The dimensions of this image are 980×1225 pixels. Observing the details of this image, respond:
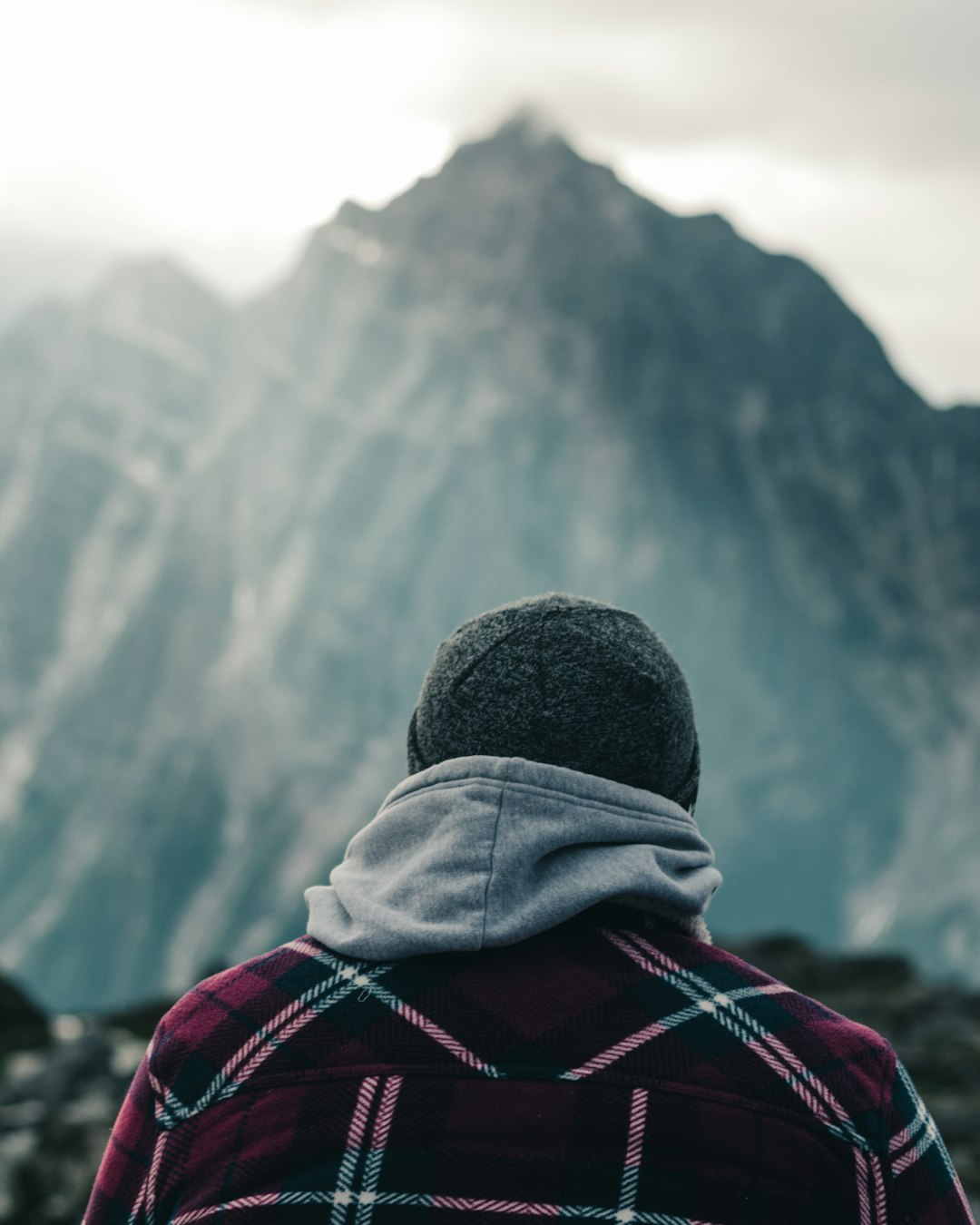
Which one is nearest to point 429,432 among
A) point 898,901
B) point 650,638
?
point 898,901

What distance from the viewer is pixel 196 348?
16512cm

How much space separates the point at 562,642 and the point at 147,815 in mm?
140143

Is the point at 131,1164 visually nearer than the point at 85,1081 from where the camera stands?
Yes

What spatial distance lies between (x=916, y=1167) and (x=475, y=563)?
13095 cm

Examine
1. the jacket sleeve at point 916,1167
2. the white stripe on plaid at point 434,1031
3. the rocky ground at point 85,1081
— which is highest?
the white stripe on plaid at point 434,1031

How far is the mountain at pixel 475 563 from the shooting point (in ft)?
413

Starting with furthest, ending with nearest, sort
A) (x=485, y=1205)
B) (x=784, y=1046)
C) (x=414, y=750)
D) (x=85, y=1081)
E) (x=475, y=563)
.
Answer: (x=475, y=563) → (x=85, y=1081) → (x=414, y=750) → (x=784, y=1046) → (x=485, y=1205)

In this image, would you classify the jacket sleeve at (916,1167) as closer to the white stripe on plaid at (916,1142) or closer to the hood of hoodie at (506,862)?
the white stripe on plaid at (916,1142)

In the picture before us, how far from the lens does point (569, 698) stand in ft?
6.73

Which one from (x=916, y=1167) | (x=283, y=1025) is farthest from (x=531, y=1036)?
(x=916, y=1167)

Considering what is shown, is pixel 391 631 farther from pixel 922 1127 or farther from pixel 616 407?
pixel 922 1127

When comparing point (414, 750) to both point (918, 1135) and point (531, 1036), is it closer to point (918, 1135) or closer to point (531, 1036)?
point (531, 1036)

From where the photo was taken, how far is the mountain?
12600cm

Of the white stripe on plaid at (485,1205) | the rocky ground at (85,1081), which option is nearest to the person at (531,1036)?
the white stripe on plaid at (485,1205)
